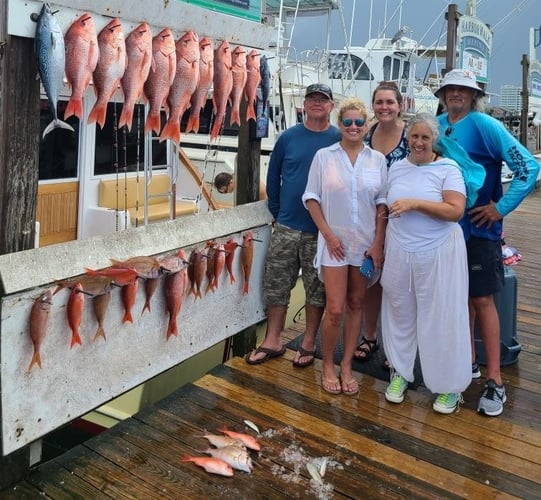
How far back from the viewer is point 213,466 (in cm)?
254

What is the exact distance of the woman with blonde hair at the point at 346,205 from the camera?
3.11 m

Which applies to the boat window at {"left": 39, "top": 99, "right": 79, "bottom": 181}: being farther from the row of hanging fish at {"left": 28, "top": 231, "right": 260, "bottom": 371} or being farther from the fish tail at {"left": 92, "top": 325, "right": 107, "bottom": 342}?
the fish tail at {"left": 92, "top": 325, "right": 107, "bottom": 342}

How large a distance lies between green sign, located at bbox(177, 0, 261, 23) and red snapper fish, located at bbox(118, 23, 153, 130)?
530 mm

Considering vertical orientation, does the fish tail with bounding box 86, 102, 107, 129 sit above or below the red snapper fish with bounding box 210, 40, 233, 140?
below

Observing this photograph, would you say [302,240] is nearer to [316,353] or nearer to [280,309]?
[280,309]

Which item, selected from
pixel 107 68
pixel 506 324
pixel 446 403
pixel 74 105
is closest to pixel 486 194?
pixel 506 324

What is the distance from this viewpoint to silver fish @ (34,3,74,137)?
2098mm

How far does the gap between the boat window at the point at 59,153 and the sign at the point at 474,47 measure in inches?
161

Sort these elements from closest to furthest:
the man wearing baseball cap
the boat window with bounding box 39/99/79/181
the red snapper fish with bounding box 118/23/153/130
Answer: the red snapper fish with bounding box 118/23/153/130 → the man wearing baseball cap → the boat window with bounding box 39/99/79/181

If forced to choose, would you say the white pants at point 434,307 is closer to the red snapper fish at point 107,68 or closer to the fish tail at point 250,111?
the fish tail at point 250,111

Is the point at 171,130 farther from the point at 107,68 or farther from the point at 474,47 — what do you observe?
the point at 474,47

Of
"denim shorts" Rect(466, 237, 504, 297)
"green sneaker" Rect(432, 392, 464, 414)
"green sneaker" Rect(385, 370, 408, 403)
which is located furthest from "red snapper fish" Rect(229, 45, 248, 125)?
"green sneaker" Rect(432, 392, 464, 414)

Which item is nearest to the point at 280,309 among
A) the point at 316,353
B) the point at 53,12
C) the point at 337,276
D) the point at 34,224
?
the point at 316,353

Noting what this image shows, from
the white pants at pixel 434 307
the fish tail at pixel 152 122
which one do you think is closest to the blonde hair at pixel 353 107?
the white pants at pixel 434 307
